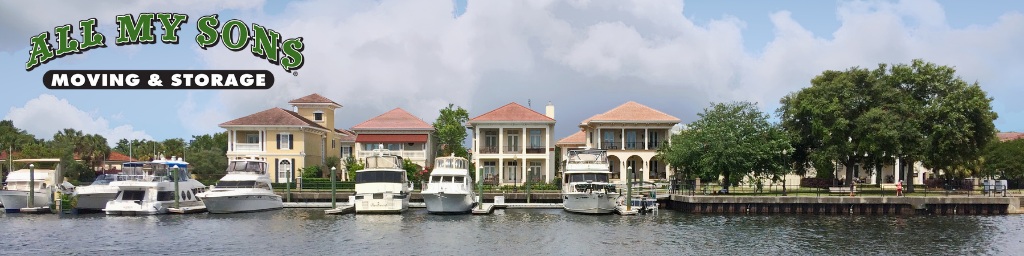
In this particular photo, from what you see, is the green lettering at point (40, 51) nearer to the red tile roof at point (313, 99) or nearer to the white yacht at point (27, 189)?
the white yacht at point (27, 189)

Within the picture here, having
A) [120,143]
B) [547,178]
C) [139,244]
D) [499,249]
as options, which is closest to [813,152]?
[547,178]

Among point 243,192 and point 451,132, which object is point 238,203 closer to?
point 243,192

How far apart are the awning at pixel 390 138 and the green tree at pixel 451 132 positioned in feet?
11.9

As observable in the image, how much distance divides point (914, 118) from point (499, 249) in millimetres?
33491

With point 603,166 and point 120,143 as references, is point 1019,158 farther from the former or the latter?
point 120,143

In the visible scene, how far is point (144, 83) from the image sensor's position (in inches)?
1310

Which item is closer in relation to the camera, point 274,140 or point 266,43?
point 266,43

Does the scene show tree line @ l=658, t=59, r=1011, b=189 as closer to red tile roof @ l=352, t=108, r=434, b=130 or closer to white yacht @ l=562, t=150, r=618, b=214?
white yacht @ l=562, t=150, r=618, b=214

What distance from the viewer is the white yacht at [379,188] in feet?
157

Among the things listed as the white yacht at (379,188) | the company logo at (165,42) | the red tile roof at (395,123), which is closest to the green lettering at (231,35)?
the company logo at (165,42)

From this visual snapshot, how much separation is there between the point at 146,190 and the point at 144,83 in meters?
17.2

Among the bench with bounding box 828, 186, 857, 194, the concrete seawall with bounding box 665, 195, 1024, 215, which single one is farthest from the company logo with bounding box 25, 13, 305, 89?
the bench with bounding box 828, 186, 857, 194

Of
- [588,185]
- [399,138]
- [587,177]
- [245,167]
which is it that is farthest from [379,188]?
[399,138]

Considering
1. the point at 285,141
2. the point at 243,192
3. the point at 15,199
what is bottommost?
the point at 15,199
